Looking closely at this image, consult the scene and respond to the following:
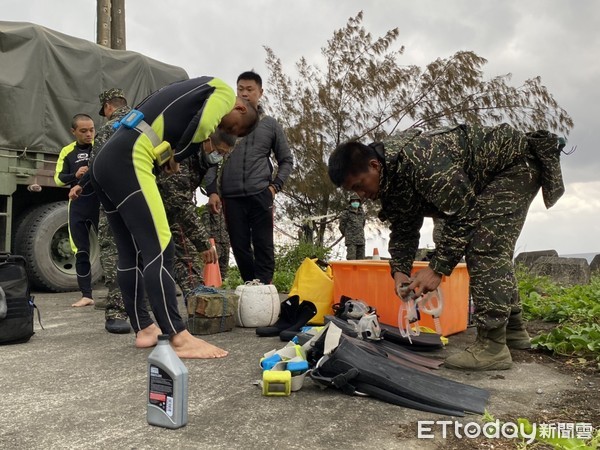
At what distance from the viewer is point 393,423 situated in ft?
7.61

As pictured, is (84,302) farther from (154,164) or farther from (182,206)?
(154,164)

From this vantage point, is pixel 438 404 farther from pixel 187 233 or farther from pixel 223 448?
pixel 187 233

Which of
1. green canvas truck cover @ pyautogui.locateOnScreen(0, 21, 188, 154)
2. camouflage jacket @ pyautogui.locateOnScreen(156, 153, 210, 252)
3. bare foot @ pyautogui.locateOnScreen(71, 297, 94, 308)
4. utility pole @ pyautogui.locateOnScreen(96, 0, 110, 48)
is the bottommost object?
bare foot @ pyautogui.locateOnScreen(71, 297, 94, 308)

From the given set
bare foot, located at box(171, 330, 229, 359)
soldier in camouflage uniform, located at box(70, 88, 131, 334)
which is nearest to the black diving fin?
bare foot, located at box(171, 330, 229, 359)

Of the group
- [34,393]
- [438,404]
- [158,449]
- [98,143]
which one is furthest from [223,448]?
[98,143]

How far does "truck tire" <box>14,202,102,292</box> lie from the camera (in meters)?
6.68

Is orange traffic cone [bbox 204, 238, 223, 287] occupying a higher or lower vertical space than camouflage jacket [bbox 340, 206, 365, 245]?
lower

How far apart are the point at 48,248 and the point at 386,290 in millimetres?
4436

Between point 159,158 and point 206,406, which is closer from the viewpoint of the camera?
point 206,406

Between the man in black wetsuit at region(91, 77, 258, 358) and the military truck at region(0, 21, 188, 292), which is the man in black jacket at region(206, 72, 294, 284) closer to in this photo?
the man in black wetsuit at region(91, 77, 258, 358)

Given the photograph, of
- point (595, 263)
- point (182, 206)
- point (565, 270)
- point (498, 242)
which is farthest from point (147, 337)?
point (595, 263)

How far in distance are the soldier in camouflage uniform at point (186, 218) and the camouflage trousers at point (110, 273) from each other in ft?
1.63

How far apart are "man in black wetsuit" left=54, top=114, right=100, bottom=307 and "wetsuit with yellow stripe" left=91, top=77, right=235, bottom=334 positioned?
2626 millimetres

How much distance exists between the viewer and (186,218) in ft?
14.7
